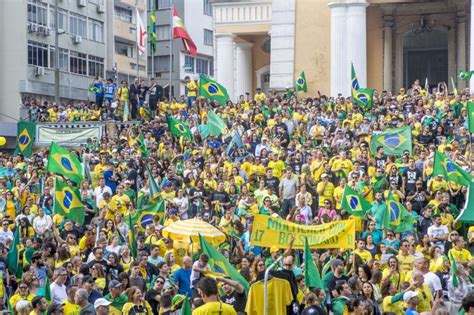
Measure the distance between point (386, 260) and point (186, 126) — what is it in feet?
46.3

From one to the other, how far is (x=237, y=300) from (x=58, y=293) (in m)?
2.42

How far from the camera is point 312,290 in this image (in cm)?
1462

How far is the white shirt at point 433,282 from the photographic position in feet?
51.3

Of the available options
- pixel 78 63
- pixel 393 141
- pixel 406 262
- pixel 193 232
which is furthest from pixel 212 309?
pixel 78 63

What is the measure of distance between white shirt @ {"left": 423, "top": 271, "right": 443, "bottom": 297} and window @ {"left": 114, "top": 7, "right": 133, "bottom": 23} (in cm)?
5529

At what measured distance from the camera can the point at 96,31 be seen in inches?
2591

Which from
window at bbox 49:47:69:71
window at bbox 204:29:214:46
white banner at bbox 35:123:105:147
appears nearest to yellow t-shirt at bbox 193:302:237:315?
white banner at bbox 35:123:105:147

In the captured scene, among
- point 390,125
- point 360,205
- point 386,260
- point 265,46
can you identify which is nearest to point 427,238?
point 386,260

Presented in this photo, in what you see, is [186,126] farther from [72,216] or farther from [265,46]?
[265,46]

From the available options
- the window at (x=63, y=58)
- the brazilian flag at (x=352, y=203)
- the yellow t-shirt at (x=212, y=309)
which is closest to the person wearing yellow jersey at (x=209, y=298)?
the yellow t-shirt at (x=212, y=309)

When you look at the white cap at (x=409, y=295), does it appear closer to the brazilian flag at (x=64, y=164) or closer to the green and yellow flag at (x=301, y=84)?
the brazilian flag at (x=64, y=164)

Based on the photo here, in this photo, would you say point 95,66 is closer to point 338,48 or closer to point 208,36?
point 208,36

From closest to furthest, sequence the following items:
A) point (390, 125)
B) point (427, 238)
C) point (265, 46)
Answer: point (427, 238), point (390, 125), point (265, 46)

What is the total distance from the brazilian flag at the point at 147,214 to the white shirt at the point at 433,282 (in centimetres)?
680
